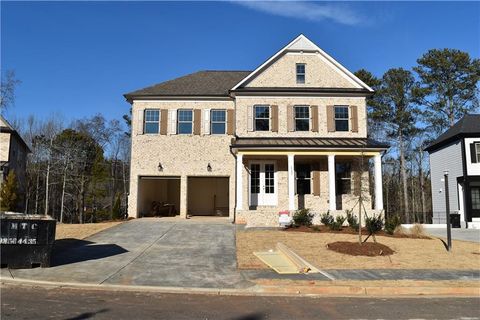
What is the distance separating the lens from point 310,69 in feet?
79.2

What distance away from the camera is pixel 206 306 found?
786cm

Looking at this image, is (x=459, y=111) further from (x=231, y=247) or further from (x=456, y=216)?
(x=231, y=247)

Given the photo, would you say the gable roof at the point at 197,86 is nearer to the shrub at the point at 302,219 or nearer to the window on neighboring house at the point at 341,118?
the window on neighboring house at the point at 341,118

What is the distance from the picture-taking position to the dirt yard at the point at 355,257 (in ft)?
41.2

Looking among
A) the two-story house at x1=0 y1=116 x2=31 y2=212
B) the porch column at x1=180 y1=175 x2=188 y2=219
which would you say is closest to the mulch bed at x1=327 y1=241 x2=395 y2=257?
the porch column at x1=180 y1=175 x2=188 y2=219

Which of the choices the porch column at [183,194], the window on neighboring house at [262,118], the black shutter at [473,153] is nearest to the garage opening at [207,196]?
the porch column at [183,194]

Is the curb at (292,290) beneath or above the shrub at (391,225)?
beneath

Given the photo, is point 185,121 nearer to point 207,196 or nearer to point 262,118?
point 262,118

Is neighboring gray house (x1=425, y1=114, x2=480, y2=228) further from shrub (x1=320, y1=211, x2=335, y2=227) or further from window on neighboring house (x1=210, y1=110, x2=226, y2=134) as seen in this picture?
window on neighboring house (x1=210, y1=110, x2=226, y2=134)

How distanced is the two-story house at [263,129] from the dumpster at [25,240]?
39.6 ft

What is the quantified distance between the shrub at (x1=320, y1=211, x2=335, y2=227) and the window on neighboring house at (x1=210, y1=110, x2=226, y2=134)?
8.13 metres

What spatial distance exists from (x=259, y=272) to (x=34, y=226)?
6.04 metres

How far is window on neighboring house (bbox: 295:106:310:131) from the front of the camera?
23.6 meters

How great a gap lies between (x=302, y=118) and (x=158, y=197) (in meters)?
11.0
